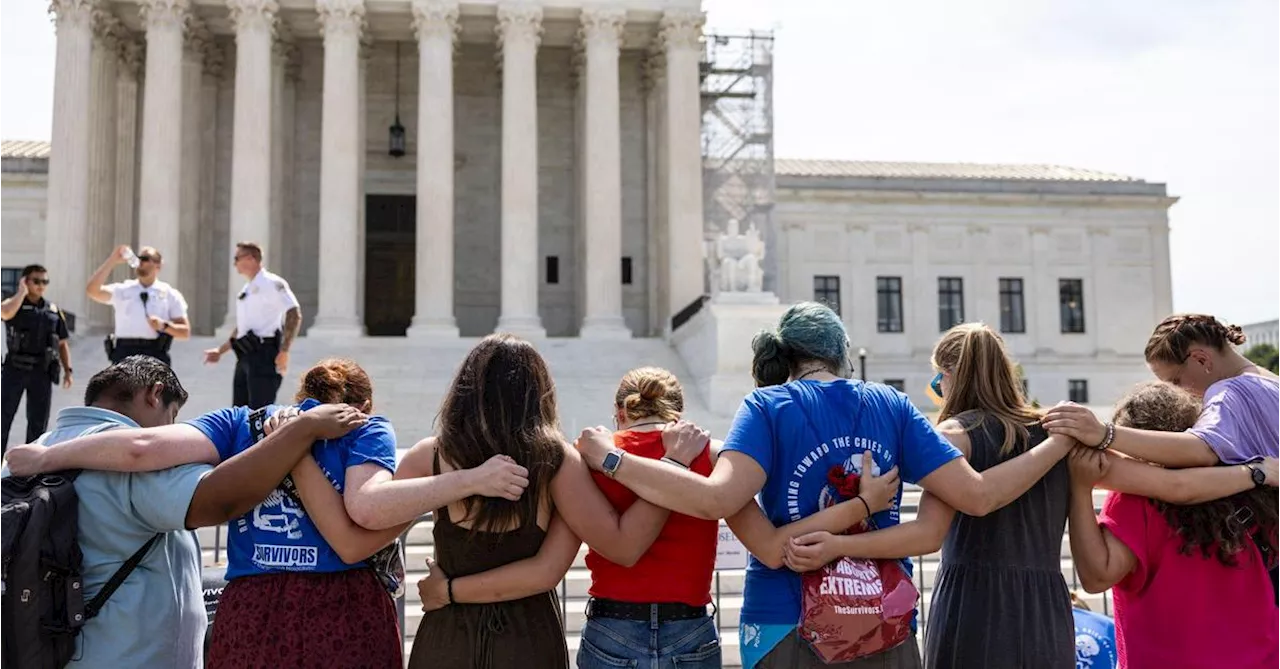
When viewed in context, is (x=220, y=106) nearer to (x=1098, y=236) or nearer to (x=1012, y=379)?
(x=1012, y=379)

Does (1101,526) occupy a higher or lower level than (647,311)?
lower

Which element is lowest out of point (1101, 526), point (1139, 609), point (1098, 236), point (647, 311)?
point (1139, 609)

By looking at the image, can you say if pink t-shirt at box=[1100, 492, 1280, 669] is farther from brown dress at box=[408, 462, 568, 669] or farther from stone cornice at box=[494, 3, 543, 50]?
stone cornice at box=[494, 3, 543, 50]

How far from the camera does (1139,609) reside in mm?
4445

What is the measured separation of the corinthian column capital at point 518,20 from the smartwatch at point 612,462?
25074mm

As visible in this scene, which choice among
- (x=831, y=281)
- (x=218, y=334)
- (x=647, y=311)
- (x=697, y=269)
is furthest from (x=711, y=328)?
(x=831, y=281)

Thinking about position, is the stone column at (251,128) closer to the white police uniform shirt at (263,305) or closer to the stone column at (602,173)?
the stone column at (602,173)

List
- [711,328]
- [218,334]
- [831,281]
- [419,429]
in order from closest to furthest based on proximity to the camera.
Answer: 1. [419,429]
2. [711,328]
3. [218,334]
4. [831,281]

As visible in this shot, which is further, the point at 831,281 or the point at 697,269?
the point at 831,281

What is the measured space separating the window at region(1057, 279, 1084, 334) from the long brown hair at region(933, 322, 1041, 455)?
41.2 metres

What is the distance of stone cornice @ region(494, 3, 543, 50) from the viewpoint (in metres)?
27.4

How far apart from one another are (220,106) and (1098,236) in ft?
110

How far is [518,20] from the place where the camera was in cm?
2747

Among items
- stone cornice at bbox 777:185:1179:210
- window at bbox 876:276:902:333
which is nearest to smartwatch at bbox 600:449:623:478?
stone cornice at bbox 777:185:1179:210
